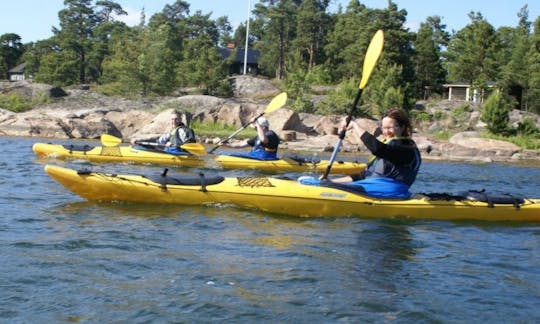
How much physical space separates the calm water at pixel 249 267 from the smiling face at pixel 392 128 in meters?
0.92

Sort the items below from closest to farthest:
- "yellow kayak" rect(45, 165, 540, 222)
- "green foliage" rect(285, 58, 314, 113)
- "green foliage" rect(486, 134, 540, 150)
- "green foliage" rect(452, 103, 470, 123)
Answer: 1. "yellow kayak" rect(45, 165, 540, 222)
2. "green foliage" rect(486, 134, 540, 150)
3. "green foliage" rect(452, 103, 470, 123)
4. "green foliage" rect(285, 58, 314, 113)

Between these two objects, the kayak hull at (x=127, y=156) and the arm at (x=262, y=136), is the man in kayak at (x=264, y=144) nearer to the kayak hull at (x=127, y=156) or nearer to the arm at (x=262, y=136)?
the arm at (x=262, y=136)

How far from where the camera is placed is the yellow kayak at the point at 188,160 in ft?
35.5

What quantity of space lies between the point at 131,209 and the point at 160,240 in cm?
130

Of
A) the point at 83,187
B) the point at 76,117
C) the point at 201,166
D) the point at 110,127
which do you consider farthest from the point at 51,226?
the point at 76,117

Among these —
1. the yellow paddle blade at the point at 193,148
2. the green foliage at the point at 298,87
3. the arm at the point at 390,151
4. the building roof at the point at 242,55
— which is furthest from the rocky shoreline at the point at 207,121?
the building roof at the point at 242,55

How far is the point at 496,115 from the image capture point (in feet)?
70.4

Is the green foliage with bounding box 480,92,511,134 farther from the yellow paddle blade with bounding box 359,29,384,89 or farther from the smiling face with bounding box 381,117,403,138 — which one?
the smiling face with bounding box 381,117,403,138

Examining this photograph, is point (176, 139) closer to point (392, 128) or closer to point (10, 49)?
point (392, 128)

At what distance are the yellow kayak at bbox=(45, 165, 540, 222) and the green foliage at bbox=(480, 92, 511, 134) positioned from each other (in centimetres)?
1587

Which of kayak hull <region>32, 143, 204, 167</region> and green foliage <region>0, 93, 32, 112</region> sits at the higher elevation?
green foliage <region>0, 93, 32, 112</region>

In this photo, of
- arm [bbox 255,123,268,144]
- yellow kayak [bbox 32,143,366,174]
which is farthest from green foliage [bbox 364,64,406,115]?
arm [bbox 255,123,268,144]

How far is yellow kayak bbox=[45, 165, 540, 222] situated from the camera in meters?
6.23

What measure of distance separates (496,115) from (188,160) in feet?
46.0
